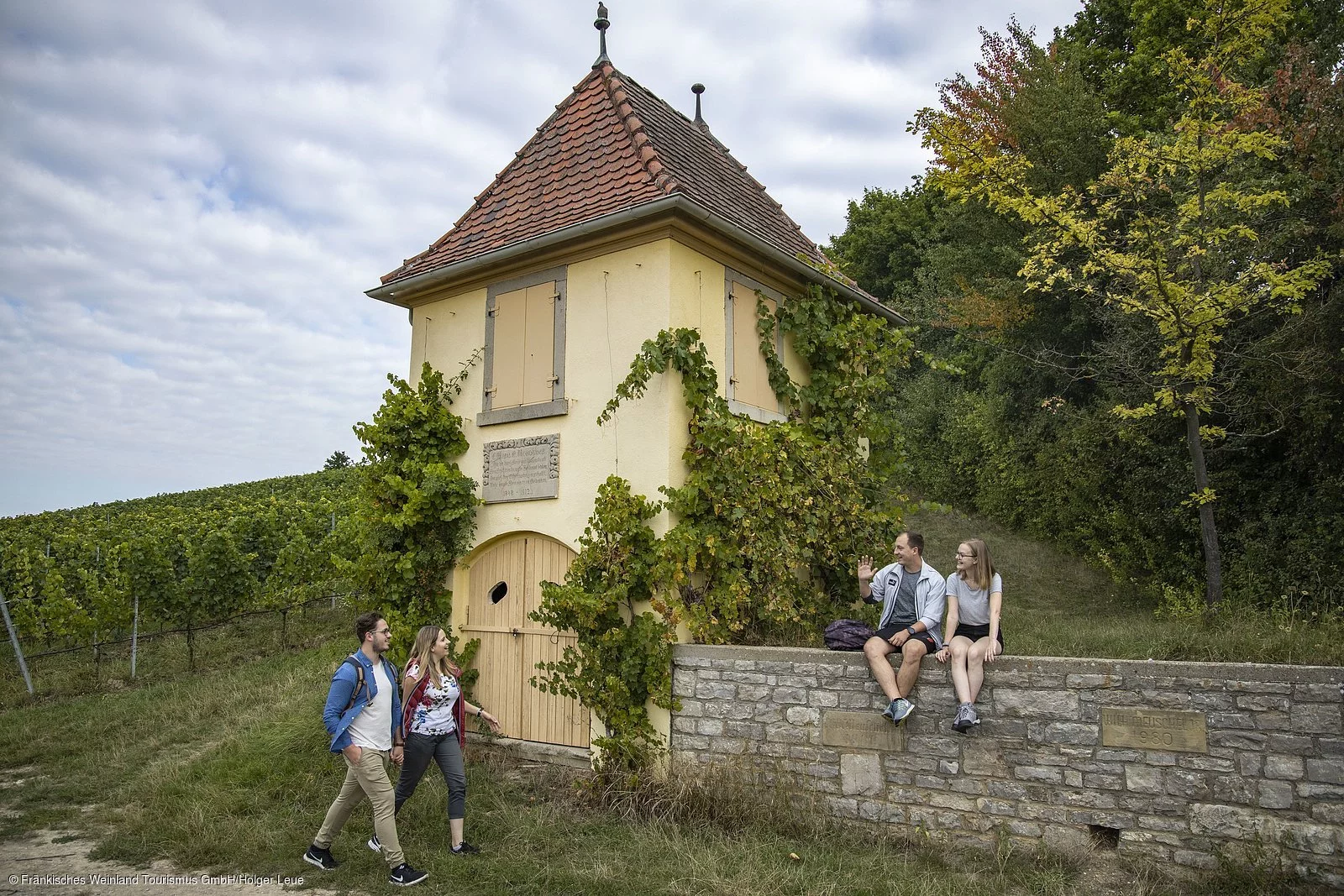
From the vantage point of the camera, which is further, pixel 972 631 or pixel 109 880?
pixel 972 631

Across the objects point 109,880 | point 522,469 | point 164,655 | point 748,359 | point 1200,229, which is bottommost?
point 109,880

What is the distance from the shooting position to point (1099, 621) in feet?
41.3

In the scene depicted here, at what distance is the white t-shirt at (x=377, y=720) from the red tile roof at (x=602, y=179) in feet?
15.1

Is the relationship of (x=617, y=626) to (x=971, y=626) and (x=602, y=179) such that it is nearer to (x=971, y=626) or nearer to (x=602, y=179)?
(x=971, y=626)

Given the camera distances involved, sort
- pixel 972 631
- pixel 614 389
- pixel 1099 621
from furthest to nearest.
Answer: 1. pixel 1099 621
2. pixel 614 389
3. pixel 972 631

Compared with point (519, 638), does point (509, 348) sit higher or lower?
higher

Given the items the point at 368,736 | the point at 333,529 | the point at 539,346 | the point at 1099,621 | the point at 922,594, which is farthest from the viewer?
the point at 333,529

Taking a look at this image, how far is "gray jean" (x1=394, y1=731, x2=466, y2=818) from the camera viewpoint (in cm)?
617

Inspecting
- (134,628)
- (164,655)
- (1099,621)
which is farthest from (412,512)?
(1099,621)

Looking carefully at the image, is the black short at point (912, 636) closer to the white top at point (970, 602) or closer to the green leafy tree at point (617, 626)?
the white top at point (970, 602)

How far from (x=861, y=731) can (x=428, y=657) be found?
3.21 meters

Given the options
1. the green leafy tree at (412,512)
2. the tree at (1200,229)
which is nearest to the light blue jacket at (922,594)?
the green leafy tree at (412,512)

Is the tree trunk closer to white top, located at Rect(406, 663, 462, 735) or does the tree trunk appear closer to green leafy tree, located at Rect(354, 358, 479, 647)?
green leafy tree, located at Rect(354, 358, 479, 647)

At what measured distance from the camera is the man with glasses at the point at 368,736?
5.66 m
